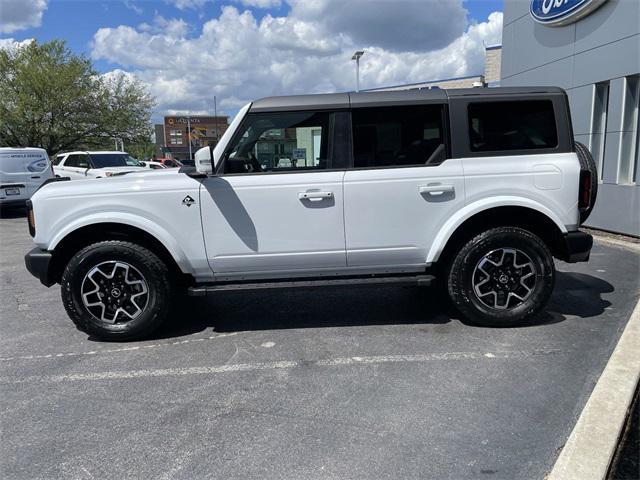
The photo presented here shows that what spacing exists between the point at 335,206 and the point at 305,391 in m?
1.56

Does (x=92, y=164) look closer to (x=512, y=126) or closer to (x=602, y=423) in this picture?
(x=512, y=126)

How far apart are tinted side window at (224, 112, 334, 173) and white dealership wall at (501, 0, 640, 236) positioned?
6566 mm

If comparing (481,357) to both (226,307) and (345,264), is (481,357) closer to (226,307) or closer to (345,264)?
(345,264)

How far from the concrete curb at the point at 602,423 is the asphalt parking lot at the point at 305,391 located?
0.08 meters

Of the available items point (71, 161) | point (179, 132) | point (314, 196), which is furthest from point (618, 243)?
point (179, 132)

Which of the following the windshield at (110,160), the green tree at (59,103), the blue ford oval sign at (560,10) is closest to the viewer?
the blue ford oval sign at (560,10)

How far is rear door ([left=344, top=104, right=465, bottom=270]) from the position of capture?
4230 mm

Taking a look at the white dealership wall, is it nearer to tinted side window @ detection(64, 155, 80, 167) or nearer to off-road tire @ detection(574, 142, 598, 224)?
off-road tire @ detection(574, 142, 598, 224)

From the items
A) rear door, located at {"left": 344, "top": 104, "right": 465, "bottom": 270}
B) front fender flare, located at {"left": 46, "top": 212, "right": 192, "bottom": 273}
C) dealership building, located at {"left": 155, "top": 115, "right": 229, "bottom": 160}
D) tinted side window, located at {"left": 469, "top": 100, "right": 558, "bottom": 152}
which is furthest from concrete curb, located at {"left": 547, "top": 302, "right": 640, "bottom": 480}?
dealership building, located at {"left": 155, "top": 115, "right": 229, "bottom": 160}

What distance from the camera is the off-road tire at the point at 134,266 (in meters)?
4.19

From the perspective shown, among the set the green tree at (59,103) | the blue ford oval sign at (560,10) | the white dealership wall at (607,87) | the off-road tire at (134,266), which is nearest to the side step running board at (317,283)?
the off-road tire at (134,266)

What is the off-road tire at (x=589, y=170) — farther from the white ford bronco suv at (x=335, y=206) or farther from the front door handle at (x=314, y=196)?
the front door handle at (x=314, y=196)

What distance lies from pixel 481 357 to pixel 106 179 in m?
3.43

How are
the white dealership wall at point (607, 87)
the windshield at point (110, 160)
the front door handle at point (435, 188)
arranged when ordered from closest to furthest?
1. the front door handle at point (435, 188)
2. the white dealership wall at point (607, 87)
3. the windshield at point (110, 160)
